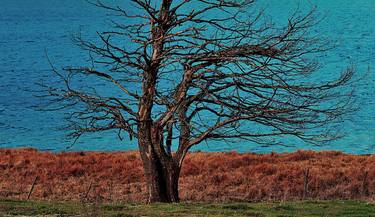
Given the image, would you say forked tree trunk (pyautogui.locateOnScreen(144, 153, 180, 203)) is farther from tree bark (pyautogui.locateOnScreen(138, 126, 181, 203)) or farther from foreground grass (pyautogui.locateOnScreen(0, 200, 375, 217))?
foreground grass (pyautogui.locateOnScreen(0, 200, 375, 217))

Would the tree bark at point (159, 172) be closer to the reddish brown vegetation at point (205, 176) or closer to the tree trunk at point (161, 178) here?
the tree trunk at point (161, 178)

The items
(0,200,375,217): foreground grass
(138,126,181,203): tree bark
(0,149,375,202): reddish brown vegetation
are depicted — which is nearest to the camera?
(0,200,375,217): foreground grass

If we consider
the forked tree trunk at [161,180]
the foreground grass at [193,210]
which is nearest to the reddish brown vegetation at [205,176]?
the forked tree trunk at [161,180]

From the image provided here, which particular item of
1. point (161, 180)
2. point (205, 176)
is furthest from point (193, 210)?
point (205, 176)

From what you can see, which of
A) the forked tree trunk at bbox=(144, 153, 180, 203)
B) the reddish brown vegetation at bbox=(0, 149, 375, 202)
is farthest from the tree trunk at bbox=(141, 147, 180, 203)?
the reddish brown vegetation at bbox=(0, 149, 375, 202)

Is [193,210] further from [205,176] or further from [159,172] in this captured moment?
[205,176]

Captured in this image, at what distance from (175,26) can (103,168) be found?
20.1 meters

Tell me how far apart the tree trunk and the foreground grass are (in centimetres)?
399

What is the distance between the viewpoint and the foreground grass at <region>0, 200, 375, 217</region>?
57.6 feet

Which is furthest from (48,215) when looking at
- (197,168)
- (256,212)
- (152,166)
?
(197,168)

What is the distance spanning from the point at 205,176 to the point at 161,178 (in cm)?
1338

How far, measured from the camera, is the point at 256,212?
62.0ft

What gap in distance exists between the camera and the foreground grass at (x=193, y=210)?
57.6ft

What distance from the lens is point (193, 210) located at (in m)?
18.9
